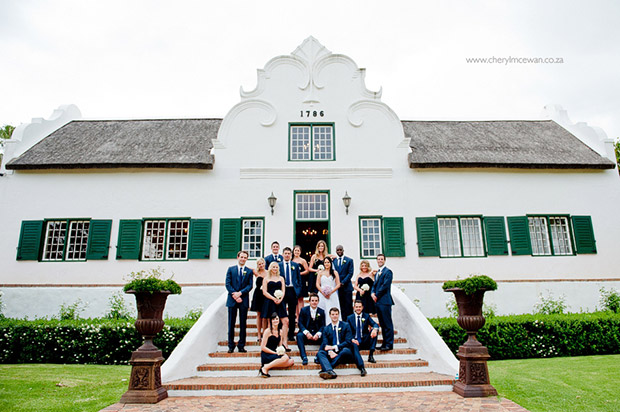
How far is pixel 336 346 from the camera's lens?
7.25m

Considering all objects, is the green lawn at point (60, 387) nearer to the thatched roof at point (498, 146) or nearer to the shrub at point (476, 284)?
the shrub at point (476, 284)

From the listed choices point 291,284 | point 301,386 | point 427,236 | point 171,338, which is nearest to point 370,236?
point 427,236

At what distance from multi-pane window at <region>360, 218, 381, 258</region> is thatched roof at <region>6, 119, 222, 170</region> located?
5.90 meters

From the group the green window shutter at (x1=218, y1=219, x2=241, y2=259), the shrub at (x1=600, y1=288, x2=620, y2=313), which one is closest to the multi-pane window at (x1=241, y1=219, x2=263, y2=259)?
the green window shutter at (x1=218, y1=219, x2=241, y2=259)

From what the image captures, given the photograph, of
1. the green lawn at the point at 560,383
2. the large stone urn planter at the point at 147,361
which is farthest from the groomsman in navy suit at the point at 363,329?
the large stone urn planter at the point at 147,361

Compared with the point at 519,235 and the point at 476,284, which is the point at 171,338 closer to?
the point at 476,284

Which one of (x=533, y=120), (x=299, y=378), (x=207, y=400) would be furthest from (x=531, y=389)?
(x=533, y=120)

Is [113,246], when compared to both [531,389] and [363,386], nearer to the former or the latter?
[363,386]

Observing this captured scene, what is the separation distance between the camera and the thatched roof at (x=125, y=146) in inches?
523

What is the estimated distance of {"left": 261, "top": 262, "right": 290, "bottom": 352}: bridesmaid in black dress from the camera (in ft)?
25.7

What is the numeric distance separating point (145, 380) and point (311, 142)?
31.9ft

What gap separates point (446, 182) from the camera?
13609mm

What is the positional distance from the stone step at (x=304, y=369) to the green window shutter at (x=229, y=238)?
5.63 m

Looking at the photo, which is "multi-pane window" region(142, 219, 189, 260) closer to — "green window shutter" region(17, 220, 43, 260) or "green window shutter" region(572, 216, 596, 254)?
"green window shutter" region(17, 220, 43, 260)
